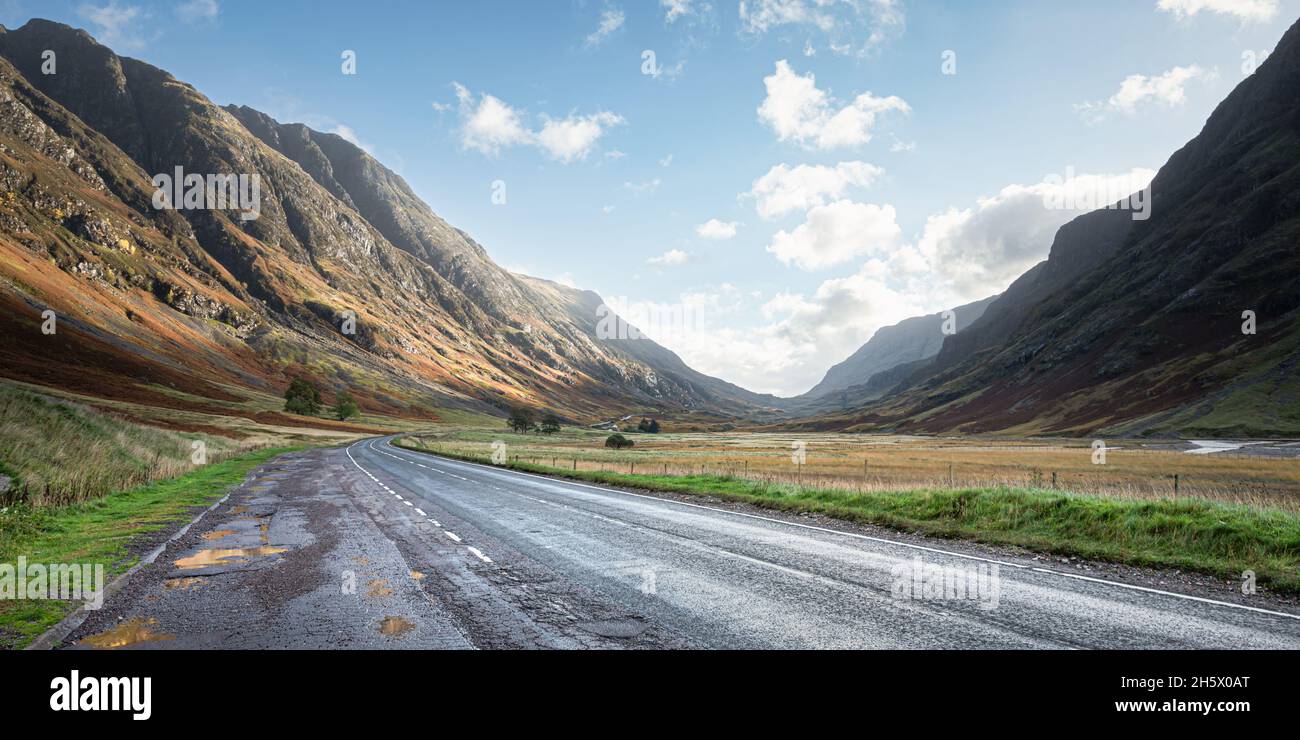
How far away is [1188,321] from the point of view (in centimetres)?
12306

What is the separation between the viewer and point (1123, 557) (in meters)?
10.4

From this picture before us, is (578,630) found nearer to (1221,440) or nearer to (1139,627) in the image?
(1139,627)

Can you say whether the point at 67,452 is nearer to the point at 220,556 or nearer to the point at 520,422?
the point at 220,556

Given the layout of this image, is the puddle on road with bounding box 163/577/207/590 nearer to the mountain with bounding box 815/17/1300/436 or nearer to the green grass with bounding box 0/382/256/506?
the green grass with bounding box 0/382/256/506

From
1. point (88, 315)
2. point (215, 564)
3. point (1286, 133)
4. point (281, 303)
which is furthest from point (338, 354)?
point (1286, 133)

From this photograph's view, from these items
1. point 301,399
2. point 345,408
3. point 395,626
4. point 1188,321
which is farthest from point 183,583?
point 1188,321

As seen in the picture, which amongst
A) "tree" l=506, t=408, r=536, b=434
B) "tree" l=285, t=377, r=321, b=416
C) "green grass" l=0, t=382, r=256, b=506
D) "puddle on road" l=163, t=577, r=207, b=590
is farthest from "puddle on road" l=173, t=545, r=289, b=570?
"tree" l=506, t=408, r=536, b=434

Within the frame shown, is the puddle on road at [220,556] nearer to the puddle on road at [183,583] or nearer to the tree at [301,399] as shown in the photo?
the puddle on road at [183,583]


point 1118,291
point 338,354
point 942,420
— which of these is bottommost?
point 942,420

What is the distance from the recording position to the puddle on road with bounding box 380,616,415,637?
20.1 ft

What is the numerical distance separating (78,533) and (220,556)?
4.22 m

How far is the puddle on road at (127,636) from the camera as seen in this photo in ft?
19.1

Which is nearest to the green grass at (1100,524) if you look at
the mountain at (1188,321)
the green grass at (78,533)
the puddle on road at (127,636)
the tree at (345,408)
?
the puddle on road at (127,636)
